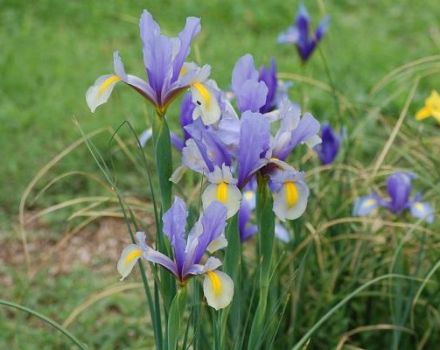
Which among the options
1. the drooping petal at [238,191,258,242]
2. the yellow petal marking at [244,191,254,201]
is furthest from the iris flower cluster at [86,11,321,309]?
the yellow petal marking at [244,191,254,201]

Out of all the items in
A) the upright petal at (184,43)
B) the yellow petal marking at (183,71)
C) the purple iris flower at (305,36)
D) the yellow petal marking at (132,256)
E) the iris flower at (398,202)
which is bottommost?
the iris flower at (398,202)

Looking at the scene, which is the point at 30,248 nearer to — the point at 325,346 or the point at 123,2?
the point at 325,346

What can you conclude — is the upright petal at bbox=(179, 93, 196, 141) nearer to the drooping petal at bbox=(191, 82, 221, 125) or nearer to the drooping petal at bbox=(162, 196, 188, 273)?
the drooping petal at bbox=(191, 82, 221, 125)

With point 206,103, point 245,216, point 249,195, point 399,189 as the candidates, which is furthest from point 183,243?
point 399,189

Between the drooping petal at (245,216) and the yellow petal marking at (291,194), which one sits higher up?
the yellow petal marking at (291,194)

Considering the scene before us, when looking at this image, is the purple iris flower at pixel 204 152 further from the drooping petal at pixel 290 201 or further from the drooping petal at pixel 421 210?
the drooping petal at pixel 421 210

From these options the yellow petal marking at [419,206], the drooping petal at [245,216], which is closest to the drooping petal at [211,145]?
the drooping petal at [245,216]
